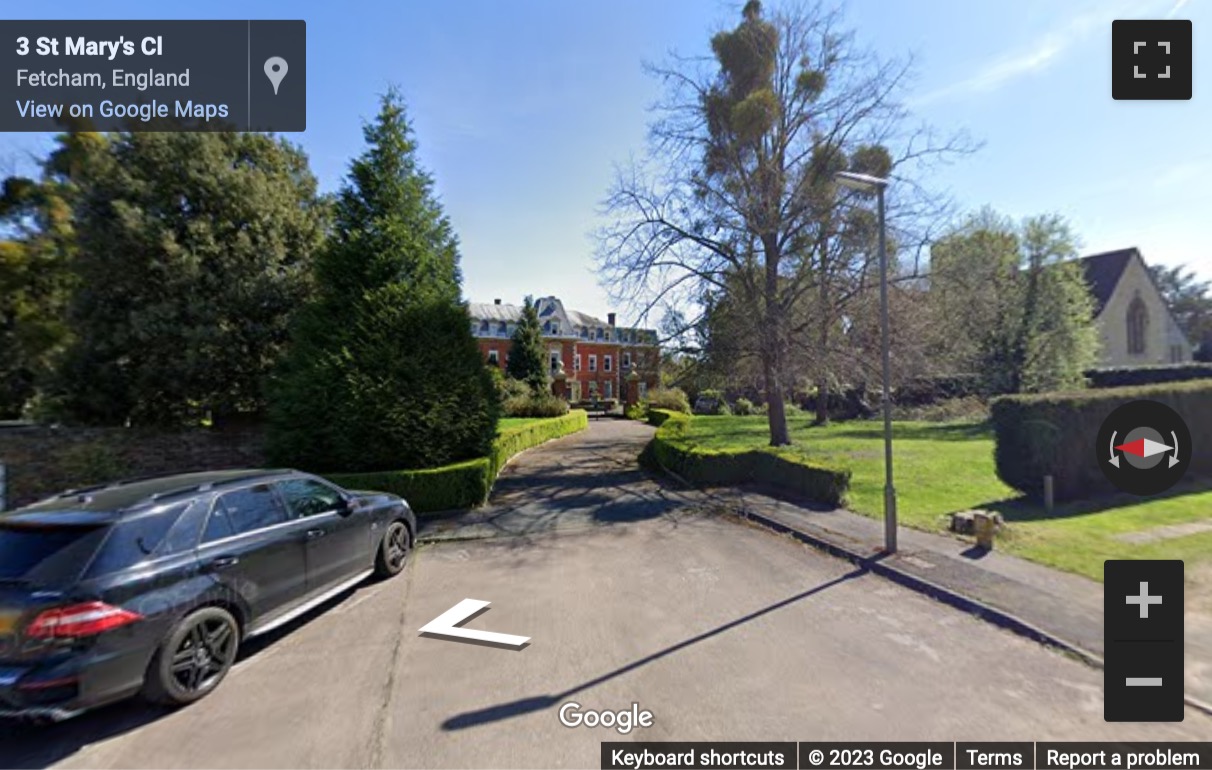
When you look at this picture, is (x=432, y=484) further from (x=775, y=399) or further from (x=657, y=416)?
(x=657, y=416)

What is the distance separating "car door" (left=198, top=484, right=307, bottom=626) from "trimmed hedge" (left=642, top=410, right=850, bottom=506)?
9.12 m

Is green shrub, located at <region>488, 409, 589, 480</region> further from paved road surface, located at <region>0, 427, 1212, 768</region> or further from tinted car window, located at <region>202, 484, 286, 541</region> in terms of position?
paved road surface, located at <region>0, 427, 1212, 768</region>

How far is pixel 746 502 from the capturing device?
1093 cm

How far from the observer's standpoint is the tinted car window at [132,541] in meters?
3.79

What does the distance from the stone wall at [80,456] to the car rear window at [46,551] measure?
9894 mm

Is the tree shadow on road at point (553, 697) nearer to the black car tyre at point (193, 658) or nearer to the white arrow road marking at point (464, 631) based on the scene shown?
the white arrow road marking at point (464, 631)

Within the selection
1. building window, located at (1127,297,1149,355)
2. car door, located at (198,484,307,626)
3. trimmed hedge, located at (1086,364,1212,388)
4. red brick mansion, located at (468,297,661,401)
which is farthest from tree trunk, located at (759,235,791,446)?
building window, located at (1127,297,1149,355)

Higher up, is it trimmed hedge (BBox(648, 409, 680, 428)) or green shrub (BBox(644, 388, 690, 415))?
green shrub (BBox(644, 388, 690, 415))

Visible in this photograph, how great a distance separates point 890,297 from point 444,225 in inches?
504

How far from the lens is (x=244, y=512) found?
504 centimetres

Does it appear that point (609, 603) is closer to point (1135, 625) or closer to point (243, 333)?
point (1135, 625)

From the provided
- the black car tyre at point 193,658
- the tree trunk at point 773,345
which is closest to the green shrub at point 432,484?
the black car tyre at point 193,658

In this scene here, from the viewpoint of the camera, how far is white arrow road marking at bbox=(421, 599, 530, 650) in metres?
4.98

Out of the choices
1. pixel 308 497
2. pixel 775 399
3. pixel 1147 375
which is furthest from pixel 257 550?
pixel 1147 375
